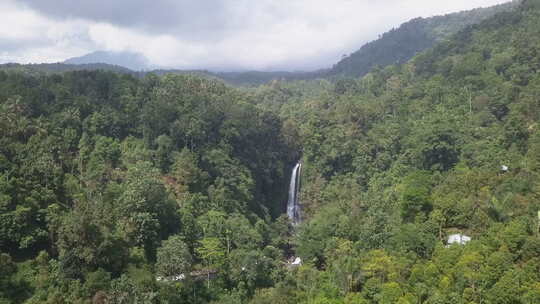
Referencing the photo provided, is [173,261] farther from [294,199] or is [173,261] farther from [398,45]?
[398,45]

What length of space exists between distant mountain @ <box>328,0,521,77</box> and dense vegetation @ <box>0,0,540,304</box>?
2703 inches

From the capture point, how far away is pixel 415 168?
4575 cm

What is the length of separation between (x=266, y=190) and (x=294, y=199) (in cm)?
364

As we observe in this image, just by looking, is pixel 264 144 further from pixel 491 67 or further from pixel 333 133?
pixel 491 67

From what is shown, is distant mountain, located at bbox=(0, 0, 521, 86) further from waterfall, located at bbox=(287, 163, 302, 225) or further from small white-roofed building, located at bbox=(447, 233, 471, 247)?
small white-roofed building, located at bbox=(447, 233, 471, 247)

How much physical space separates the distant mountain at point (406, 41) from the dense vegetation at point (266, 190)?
68650 mm

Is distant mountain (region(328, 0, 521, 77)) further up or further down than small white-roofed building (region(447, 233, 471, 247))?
further up

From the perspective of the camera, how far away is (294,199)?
5431cm

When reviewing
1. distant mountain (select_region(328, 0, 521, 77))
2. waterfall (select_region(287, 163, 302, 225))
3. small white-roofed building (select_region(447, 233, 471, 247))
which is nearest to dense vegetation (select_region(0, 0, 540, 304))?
small white-roofed building (select_region(447, 233, 471, 247))

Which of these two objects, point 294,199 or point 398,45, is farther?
point 398,45

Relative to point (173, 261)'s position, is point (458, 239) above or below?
above

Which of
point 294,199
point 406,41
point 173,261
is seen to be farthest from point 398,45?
point 173,261

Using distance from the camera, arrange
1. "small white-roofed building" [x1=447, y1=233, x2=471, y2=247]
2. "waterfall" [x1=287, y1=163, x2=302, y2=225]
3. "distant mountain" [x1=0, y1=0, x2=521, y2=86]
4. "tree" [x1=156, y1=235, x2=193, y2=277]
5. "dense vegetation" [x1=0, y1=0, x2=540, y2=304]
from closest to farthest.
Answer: "dense vegetation" [x1=0, y1=0, x2=540, y2=304] → "small white-roofed building" [x1=447, y1=233, x2=471, y2=247] → "tree" [x1=156, y1=235, x2=193, y2=277] → "waterfall" [x1=287, y1=163, x2=302, y2=225] → "distant mountain" [x1=0, y1=0, x2=521, y2=86]

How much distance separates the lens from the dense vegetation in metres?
26.5
